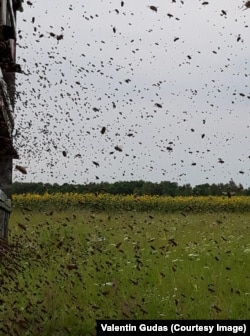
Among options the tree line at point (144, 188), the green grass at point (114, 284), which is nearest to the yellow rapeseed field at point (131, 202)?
the tree line at point (144, 188)

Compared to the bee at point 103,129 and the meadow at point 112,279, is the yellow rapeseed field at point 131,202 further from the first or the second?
the bee at point 103,129

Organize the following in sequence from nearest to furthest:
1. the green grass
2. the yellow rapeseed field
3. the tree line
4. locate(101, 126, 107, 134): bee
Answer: the green grass → locate(101, 126, 107, 134): bee → the yellow rapeseed field → the tree line

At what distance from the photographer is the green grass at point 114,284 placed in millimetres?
6207

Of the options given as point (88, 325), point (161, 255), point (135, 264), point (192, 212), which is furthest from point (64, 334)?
point (192, 212)

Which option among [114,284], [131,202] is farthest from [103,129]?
[131,202]

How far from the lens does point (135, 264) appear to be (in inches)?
350

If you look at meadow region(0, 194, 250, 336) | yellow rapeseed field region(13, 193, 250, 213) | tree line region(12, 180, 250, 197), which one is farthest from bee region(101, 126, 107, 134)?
tree line region(12, 180, 250, 197)

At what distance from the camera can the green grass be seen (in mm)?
6207

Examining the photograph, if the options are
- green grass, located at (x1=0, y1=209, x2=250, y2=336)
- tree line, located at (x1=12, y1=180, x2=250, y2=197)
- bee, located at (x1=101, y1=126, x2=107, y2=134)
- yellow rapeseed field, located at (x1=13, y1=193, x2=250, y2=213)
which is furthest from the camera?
tree line, located at (x1=12, y1=180, x2=250, y2=197)

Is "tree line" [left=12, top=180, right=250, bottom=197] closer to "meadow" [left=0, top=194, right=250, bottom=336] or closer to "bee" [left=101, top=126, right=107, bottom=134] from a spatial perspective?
"meadow" [left=0, top=194, right=250, bottom=336]

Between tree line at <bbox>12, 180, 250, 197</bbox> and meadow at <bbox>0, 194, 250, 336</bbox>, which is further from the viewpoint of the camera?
tree line at <bbox>12, 180, 250, 197</bbox>

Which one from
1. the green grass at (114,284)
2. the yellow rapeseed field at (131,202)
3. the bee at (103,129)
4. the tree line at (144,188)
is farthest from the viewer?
the tree line at (144,188)

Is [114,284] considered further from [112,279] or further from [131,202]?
[131,202]

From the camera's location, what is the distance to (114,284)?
7.15 m
